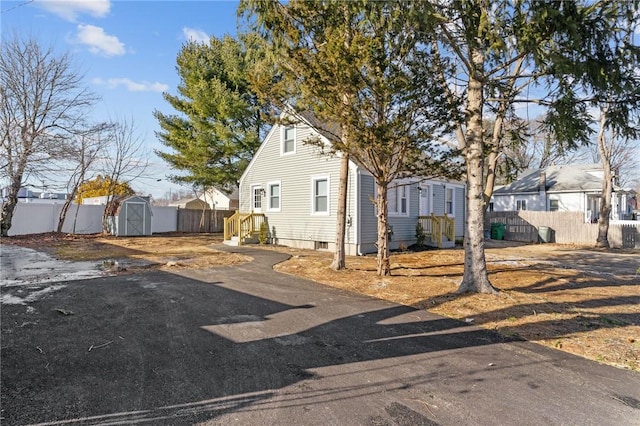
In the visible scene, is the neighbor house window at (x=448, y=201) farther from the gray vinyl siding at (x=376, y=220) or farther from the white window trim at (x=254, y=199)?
the white window trim at (x=254, y=199)

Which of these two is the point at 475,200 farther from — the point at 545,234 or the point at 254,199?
the point at 545,234

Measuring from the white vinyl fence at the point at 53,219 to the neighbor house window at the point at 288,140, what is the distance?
40.6 ft

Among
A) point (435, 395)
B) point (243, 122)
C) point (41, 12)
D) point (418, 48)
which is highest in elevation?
point (243, 122)

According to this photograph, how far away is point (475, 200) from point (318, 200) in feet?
26.2

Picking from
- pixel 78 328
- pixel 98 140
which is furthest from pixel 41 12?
pixel 98 140

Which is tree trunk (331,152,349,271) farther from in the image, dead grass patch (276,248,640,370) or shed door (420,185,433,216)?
shed door (420,185,433,216)

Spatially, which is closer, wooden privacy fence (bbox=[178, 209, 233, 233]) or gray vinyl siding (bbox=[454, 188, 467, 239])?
gray vinyl siding (bbox=[454, 188, 467, 239])

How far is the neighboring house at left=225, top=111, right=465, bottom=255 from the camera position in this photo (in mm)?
13547

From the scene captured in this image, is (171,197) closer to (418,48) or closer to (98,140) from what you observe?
(98,140)

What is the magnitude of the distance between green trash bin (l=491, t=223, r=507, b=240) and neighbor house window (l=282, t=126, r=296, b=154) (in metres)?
14.0

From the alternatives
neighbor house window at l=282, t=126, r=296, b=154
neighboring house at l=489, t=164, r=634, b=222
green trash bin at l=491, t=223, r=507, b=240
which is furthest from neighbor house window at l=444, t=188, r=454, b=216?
neighboring house at l=489, t=164, r=634, b=222

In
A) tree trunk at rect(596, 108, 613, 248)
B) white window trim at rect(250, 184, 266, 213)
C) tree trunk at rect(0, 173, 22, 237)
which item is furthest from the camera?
tree trunk at rect(0, 173, 22, 237)

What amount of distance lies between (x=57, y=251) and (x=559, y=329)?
50.5 feet

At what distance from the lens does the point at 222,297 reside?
22.0 feet
